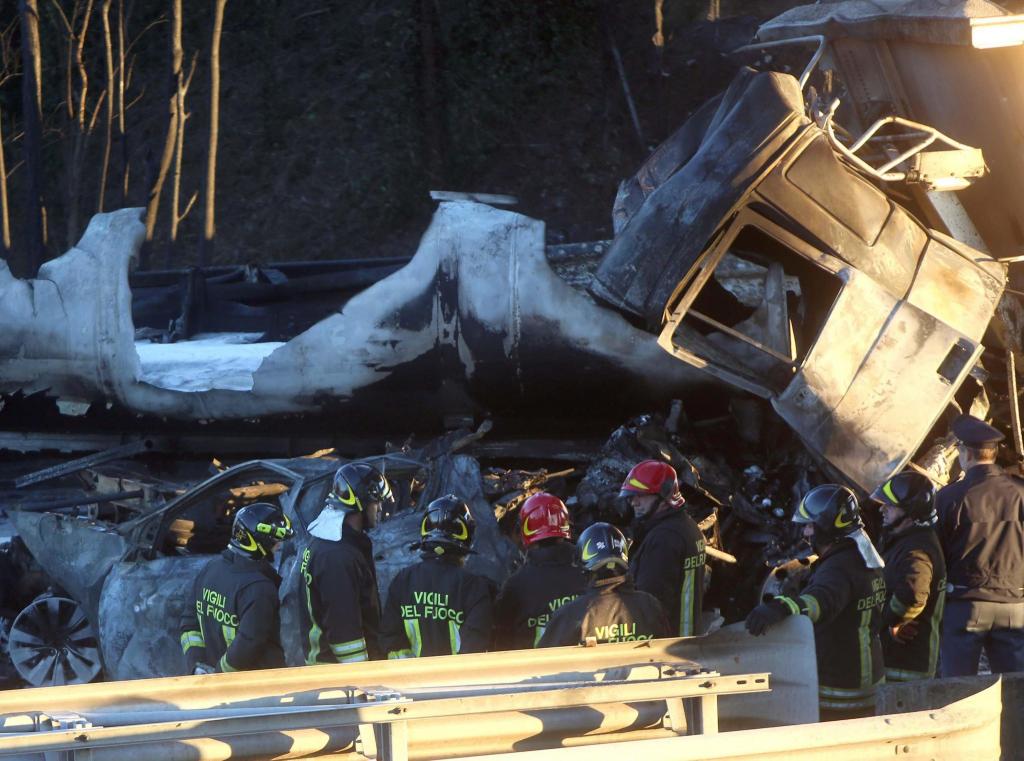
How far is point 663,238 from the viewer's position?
784 centimetres

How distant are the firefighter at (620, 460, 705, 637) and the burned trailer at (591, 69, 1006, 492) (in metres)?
1.43

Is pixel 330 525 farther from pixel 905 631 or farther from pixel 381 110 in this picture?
pixel 381 110

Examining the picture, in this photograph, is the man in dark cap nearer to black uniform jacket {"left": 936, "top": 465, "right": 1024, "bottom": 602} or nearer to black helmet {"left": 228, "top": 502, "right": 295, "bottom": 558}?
black uniform jacket {"left": 936, "top": 465, "right": 1024, "bottom": 602}

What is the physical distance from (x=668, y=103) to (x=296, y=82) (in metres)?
7.19

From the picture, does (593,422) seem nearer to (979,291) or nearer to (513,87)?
(979,291)

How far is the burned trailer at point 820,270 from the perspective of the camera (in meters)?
7.84

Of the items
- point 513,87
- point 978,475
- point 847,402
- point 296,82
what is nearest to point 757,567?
point 847,402

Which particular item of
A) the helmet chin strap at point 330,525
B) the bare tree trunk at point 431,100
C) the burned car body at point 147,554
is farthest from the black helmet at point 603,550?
the bare tree trunk at point 431,100

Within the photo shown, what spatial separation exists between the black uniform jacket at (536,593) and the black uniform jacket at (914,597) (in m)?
1.49

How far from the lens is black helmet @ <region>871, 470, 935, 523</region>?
6.47 metres

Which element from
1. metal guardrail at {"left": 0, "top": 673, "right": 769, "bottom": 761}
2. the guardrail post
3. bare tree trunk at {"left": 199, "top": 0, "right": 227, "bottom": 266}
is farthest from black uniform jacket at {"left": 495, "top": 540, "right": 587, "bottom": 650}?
bare tree trunk at {"left": 199, "top": 0, "right": 227, "bottom": 266}

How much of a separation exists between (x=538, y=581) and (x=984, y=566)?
2437mm

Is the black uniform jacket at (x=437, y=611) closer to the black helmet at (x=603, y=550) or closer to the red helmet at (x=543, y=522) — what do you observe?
the red helmet at (x=543, y=522)

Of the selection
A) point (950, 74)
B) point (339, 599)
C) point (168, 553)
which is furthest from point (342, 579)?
point (950, 74)
